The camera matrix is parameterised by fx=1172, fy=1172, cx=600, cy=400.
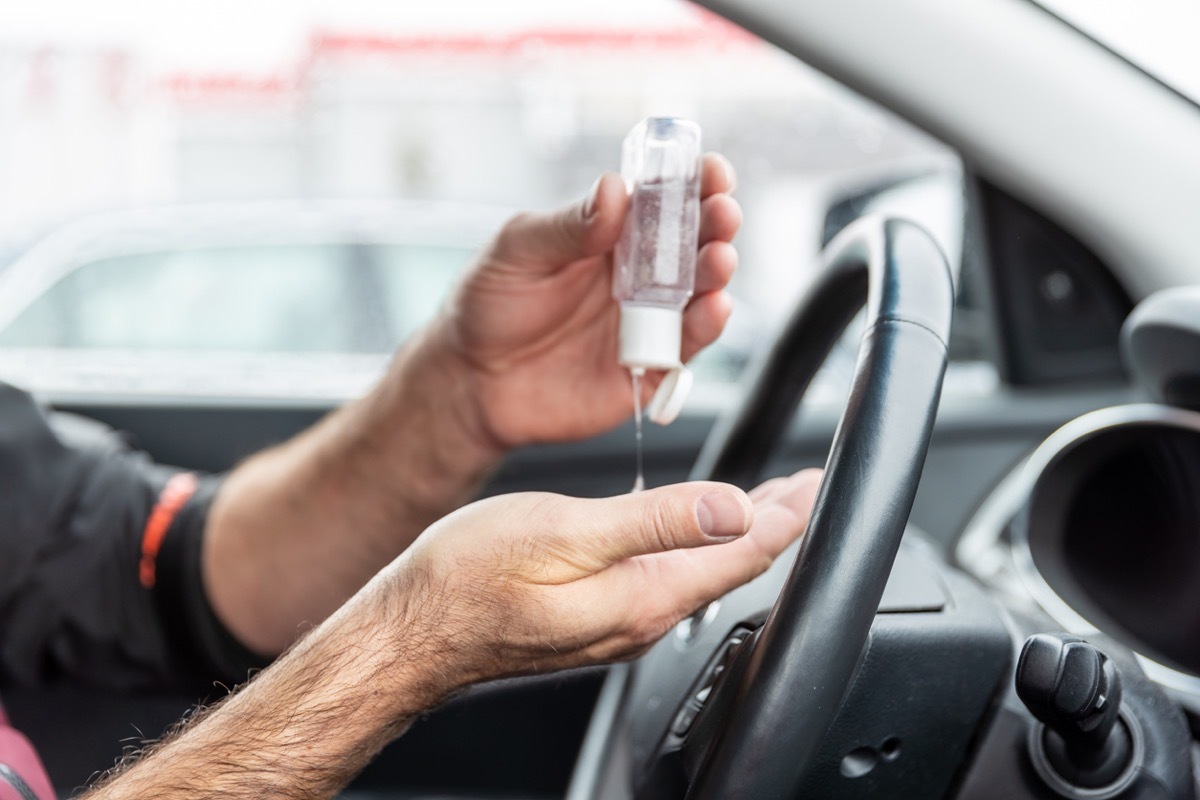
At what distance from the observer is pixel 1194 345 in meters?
0.80

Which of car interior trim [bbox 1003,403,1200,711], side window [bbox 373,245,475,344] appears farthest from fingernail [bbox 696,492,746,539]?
side window [bbox 373,245,475,344]

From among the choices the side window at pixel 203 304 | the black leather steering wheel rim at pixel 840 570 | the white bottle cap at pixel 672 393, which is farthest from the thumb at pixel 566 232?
the side window at pixel 203 304

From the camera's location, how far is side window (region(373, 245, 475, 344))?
2451mm

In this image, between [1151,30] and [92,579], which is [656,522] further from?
[92,579]

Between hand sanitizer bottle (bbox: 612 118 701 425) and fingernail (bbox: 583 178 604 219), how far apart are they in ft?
0.07

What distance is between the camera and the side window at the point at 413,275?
2.45 meters

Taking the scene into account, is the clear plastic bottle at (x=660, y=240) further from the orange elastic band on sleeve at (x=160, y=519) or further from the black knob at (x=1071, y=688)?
the orange elastic band on sleeve at (x=160, y=519)

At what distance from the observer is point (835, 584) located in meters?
0.58

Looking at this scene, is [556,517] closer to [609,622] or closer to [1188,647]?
[609,622]

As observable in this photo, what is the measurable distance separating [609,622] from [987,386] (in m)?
1.16

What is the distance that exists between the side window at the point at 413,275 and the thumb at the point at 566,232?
4.79 ft

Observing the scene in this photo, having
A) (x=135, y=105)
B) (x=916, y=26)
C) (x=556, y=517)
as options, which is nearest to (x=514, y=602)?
(x=556, y=517)

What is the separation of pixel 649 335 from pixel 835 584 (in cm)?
27

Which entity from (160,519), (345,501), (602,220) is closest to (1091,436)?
(602,220)
